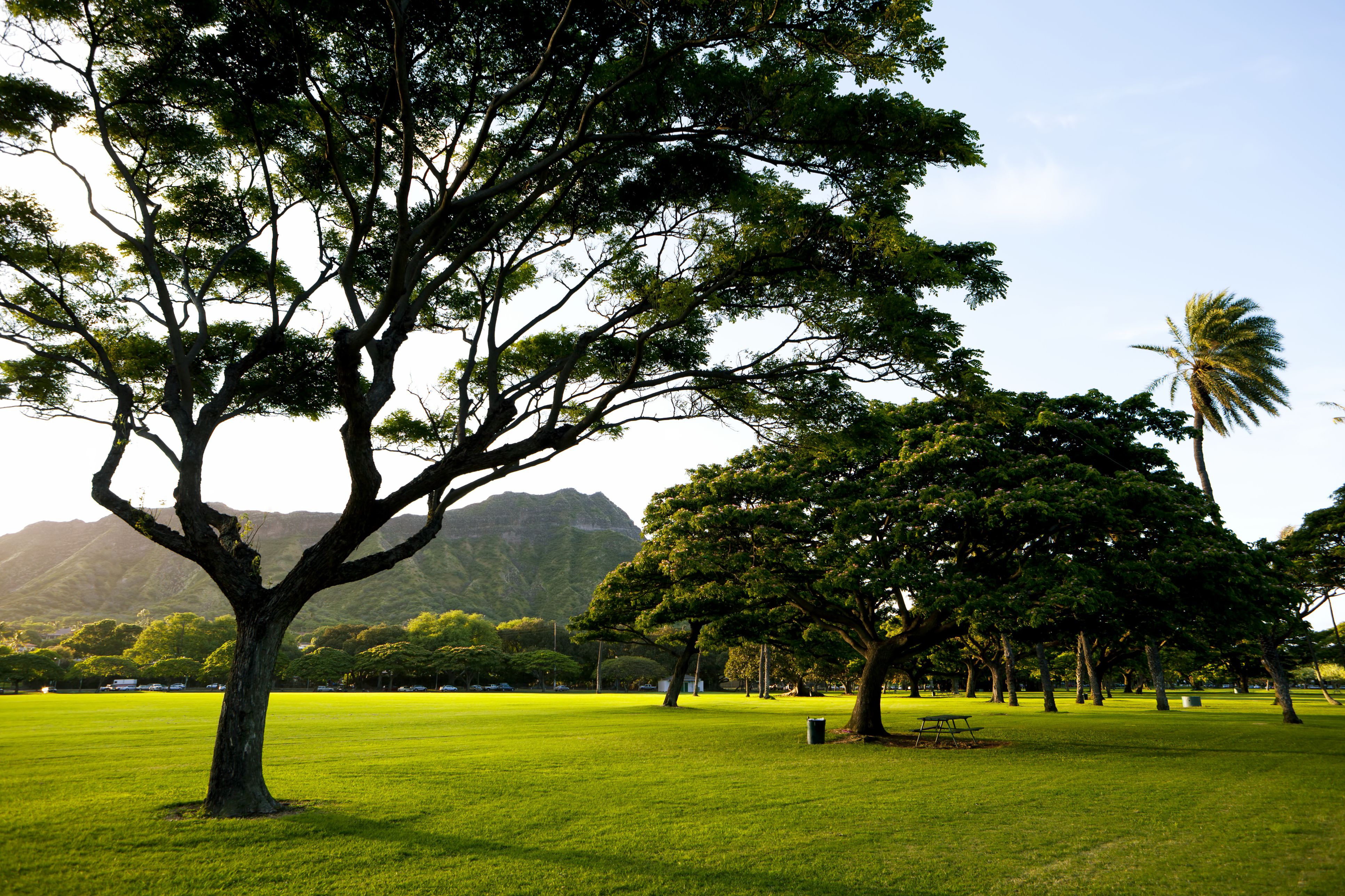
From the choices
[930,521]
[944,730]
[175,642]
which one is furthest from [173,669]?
[930,521]

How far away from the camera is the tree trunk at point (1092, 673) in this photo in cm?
4266

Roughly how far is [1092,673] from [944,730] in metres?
28.0

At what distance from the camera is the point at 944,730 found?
74.9ft

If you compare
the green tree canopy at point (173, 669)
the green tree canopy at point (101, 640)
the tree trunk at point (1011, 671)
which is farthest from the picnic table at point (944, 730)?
the green tree canopy at point (101, 640)

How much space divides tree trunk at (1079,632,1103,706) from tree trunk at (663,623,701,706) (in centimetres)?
2219

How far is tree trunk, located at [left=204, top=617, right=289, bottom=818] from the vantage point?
9008 millimetres

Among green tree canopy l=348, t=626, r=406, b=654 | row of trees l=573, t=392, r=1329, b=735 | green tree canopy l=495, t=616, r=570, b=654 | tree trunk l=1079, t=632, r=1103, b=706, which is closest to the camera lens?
row of trees l=573, t=392, r=1329, b=735

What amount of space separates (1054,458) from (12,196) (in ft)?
70.6

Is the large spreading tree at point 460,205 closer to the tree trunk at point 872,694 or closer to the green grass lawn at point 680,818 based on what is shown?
the green grass lawn at point 680,818

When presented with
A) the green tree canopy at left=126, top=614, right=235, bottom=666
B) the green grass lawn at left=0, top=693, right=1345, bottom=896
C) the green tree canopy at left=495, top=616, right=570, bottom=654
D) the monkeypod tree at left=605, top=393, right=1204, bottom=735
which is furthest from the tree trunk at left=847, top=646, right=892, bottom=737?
the green tree canopy at left=126, top=614, right=235, bottom=666

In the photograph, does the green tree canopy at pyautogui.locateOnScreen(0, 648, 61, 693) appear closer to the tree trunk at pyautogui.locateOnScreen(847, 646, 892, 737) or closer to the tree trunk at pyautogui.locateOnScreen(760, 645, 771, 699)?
the tree trunk at pyautogui.locateOnScreen(760, 645, 771, 699)

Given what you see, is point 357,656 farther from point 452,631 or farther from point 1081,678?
point 1081,678

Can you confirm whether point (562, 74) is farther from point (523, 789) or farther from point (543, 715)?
point (543, 715)

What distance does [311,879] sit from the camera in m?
6.35
